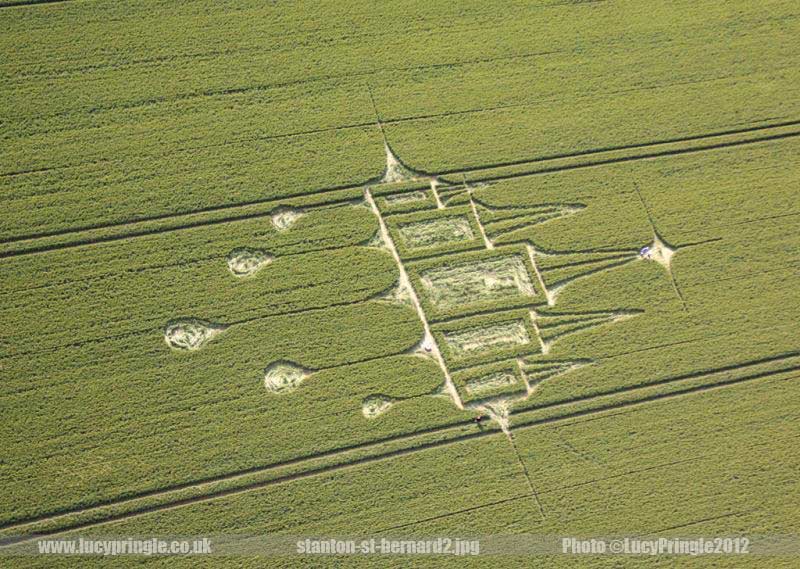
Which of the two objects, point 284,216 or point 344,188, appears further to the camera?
point 344,188

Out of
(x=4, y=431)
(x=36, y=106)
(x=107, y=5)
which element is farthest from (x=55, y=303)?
(x=107, y=5)

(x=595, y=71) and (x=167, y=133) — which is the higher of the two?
(x=595, y=71)

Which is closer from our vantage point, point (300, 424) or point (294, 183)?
point (300, 424)

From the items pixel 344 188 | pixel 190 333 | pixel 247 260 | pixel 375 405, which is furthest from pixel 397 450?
pixel 344 188

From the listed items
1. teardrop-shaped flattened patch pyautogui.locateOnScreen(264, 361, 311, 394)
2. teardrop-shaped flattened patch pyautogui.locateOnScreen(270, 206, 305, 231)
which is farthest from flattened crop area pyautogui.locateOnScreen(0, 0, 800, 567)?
teardrop-shaped flattened patch pyautogui.locateOnScreen(270, 206, 305, 231)

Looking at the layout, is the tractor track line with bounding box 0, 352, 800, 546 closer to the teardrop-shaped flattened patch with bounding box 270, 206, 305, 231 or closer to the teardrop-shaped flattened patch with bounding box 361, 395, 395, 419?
the teardrop-shaped flattened patch with bounding box 361, 395, 395, 419

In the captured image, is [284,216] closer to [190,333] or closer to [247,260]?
[247,260]

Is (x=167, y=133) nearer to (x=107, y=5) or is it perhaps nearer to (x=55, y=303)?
(x=107, y=5)
